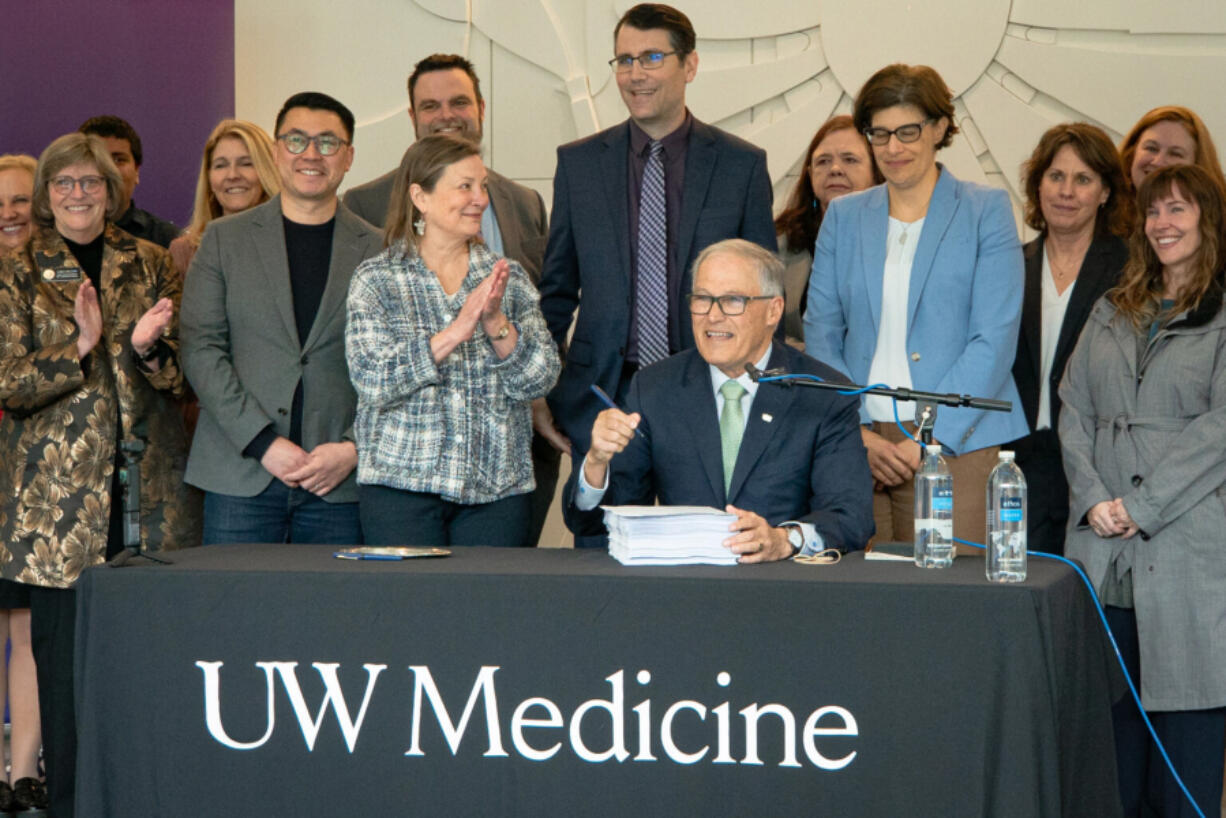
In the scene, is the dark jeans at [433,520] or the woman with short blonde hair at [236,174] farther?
the woman with short blonde hair at [236,174]

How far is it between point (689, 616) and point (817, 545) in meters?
0.43

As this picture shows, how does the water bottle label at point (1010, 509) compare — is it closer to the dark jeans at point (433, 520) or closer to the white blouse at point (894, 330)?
the white blouse at point (894, 330)

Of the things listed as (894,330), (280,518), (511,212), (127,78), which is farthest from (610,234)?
(127,78)

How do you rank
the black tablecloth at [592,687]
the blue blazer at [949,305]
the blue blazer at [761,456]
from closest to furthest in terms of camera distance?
1. the black tablecloth at [592,687]
2. the blue blazer at [761,456]
3. the blue blazer at [949,305]

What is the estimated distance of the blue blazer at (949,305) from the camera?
3.57 meters

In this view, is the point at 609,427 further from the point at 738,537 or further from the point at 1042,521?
the point at 1042,521

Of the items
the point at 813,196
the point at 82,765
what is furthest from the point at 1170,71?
the point at 82,765

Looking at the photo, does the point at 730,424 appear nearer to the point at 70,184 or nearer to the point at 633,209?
the point at 633,209

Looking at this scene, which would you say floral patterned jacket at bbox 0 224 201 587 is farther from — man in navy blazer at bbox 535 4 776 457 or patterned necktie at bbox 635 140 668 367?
patterned necktie at bbox 635 140 668 367

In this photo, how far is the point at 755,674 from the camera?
98.6 inches

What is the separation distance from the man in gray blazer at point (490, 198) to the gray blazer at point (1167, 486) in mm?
1490

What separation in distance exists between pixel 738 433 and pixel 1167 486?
3.64ft

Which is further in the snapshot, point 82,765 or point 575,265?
point 575,265

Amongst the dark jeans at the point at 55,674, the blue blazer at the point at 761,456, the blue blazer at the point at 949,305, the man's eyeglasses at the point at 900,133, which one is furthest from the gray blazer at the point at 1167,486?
the dark jeans at the point at 55,674
